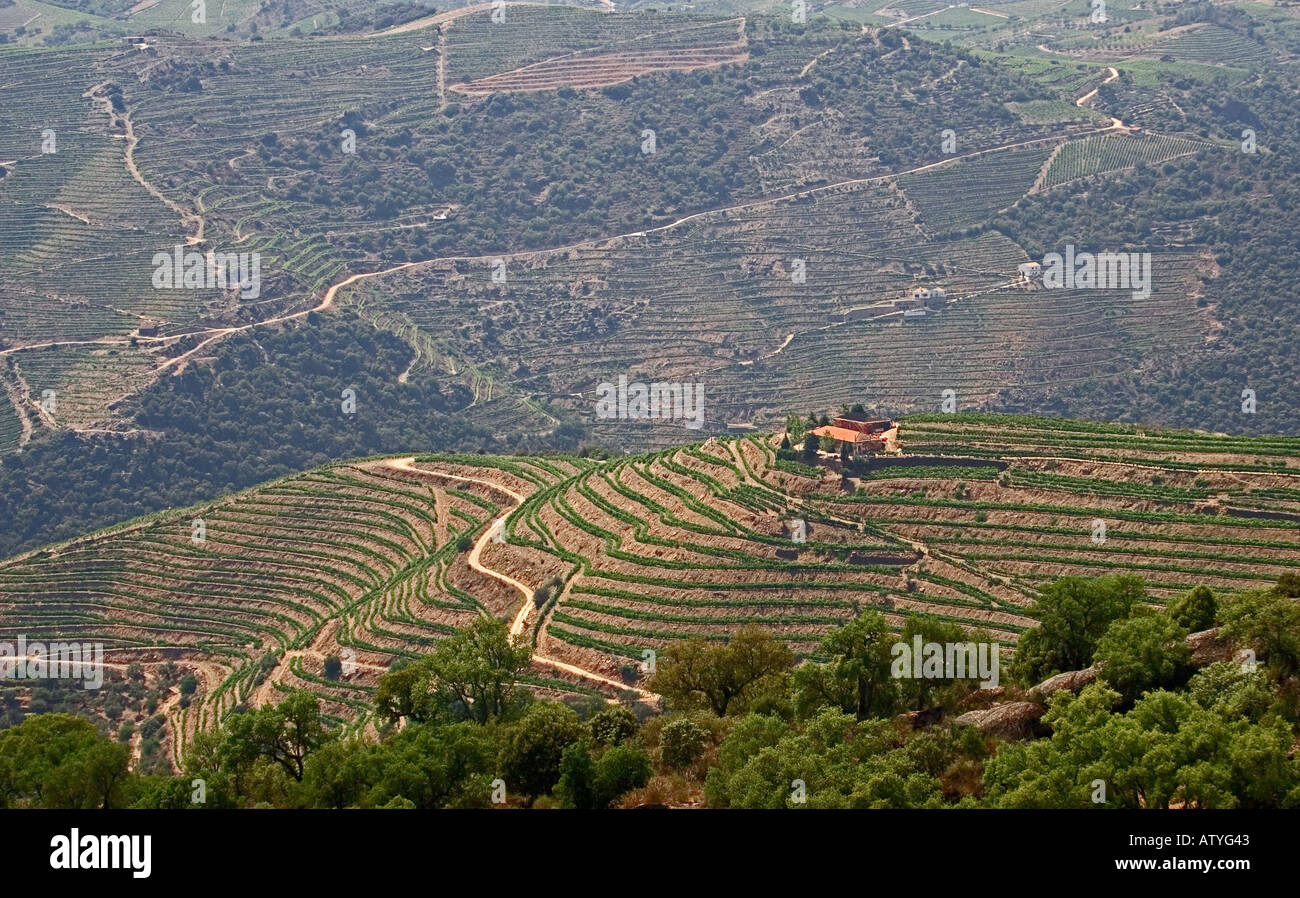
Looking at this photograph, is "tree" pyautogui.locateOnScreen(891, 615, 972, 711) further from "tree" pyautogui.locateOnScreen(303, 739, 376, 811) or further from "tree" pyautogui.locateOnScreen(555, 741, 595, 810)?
"tree" pyautogui.locateOnScreen(303, 739, 376, 811)

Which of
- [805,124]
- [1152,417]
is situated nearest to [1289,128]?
[805,124]

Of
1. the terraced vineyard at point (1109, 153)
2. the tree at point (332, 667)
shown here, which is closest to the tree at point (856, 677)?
the tree at point (332, 667)

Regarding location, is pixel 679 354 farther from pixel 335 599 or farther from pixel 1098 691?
pixel 1098 691

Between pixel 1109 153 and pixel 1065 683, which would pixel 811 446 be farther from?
pixel 1109 153

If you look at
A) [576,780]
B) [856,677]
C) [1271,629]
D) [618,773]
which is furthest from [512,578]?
[1271,629]

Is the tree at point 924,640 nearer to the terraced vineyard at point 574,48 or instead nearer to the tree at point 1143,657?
the tree at point 1143,657

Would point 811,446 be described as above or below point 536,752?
above
